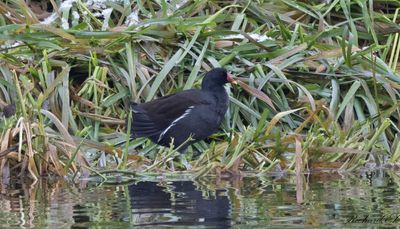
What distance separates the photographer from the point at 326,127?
980 centimetres

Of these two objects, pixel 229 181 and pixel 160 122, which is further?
pixel 160 122

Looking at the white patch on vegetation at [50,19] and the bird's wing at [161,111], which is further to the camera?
the white patch on vegetation at [50,19]

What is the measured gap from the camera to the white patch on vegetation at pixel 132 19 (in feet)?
36.2

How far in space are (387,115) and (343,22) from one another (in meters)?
1.43

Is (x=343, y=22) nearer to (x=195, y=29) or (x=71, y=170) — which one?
(x=195, y=29)

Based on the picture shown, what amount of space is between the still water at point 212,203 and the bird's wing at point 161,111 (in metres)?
0.91

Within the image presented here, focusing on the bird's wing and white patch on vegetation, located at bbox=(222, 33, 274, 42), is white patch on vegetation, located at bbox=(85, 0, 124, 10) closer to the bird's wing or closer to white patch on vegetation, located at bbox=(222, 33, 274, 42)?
white patch on vegetation, located at bbox=(222, 33, 274, 42)

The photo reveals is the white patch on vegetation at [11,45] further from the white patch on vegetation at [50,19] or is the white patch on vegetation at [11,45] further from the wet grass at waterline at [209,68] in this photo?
the white patch on vegetation at [50,19]

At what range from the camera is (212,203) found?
7922 millimetres

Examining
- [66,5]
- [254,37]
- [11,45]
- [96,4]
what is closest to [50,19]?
[66,5]

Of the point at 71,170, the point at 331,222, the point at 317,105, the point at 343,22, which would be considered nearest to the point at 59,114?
the point at 71,170

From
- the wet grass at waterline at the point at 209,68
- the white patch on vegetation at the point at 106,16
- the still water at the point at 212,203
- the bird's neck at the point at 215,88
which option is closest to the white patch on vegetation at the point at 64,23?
the wet grass at waterline at the point at 209,68

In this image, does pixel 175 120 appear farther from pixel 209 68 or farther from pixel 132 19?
pixel 132 19

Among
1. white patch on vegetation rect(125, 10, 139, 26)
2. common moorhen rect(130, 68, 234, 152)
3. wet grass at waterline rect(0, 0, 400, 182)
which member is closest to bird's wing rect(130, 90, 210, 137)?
common moorhen rect(130, 68, 234, 152)
